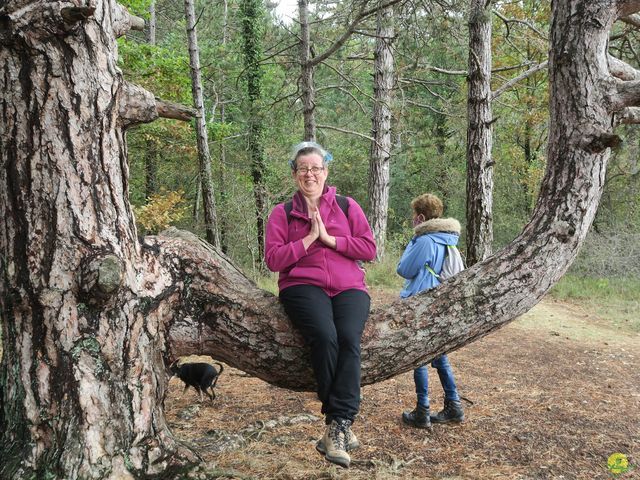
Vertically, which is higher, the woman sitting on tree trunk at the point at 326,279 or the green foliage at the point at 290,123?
the green foliage at the point at 290,123

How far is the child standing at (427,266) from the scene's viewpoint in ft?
14.4

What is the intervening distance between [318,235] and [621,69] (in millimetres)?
2372

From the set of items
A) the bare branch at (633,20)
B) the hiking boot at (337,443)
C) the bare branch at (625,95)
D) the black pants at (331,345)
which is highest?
the bare branch at (633,20)

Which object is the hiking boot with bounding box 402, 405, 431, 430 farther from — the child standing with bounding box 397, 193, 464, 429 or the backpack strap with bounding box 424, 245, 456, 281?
the backpack strap with bounding box 424, 245, 456, 281

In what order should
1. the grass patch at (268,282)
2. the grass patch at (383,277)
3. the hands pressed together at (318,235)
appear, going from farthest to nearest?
the grass patch at (383,277)
the grass patch at (268,282)
the hands pressed together at (318,235)

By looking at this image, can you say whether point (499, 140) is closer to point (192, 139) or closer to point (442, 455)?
point (192, 139)

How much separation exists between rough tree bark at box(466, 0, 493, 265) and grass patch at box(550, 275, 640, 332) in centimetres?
317

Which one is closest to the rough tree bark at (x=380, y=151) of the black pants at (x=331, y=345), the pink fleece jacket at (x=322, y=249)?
the pink fleece jacket at (x=322, y=249)

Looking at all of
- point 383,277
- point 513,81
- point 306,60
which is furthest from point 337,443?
point 383,277

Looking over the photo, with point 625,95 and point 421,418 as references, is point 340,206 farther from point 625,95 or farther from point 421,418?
point 421,418

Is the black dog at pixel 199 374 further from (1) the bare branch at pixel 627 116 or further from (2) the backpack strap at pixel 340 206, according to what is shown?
(1) the bare branch at pixel 627 116

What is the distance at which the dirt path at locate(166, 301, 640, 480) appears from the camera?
12.3ft

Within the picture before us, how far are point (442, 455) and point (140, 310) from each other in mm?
2510

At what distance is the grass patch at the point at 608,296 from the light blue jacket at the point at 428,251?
6052 mm
